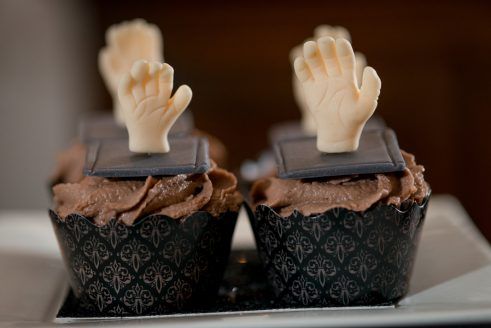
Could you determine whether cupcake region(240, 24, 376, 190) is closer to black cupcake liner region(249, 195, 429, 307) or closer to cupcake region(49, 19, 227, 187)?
cupcake region(49, 19, 227, 187)

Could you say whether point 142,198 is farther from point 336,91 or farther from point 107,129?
point 107,129

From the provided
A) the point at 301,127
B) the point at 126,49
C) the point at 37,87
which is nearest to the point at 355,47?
the point at 37,87

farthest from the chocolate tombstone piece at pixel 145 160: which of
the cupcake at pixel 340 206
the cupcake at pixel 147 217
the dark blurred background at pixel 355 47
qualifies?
the dark blurred background at pixel 355 47

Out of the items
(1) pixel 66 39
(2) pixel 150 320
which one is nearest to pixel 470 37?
(1) pixel 66 39

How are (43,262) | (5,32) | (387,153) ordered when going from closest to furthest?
(387,153)
(43,262)
(5,32)

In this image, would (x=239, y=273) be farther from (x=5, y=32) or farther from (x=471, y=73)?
(x=471, y=73)

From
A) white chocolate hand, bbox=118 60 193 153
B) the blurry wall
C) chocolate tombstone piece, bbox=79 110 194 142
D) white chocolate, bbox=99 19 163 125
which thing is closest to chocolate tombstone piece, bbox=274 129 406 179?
white chocolate hand, bbox=118 60 193 153
